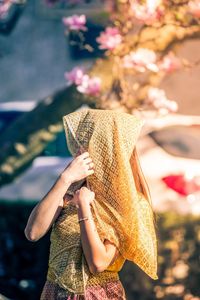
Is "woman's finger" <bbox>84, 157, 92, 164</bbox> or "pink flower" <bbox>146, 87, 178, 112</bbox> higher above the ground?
"woman's finger" <bbox>84, 157, 92, 164</bbox>

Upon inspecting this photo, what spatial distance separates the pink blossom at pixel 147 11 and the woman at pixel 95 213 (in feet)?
8.35

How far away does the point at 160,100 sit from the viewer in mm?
6492

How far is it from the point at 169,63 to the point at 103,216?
2845 mm

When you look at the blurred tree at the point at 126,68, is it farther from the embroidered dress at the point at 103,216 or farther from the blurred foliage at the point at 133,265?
the embroidered dress at the point at 103,216

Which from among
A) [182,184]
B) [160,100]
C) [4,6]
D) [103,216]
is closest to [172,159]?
[182,184]

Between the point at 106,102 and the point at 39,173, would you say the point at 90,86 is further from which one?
the point at 39,173

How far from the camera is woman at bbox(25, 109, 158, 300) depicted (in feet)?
12.3

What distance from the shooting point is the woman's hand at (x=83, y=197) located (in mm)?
3740

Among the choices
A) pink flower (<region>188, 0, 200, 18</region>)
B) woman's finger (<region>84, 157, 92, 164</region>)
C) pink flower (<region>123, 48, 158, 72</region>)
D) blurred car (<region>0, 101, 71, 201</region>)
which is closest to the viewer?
woman's finger (<region>84, 157, 92, 164</region>)

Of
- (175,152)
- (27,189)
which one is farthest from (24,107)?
(175,152)

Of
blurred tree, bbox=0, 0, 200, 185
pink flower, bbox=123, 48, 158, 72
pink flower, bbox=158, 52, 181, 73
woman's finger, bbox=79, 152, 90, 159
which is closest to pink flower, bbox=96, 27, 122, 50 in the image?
blurred tree, bbox=0, 0, 200, 185

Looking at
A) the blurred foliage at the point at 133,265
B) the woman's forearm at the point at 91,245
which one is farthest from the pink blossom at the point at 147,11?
the woman's forearm at the point at 91,245

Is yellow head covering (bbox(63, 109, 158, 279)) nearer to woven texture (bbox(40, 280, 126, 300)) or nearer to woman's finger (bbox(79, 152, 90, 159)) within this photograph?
woman's finger (bbox(79, 152, 90, 159))

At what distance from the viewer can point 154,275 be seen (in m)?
4.02
